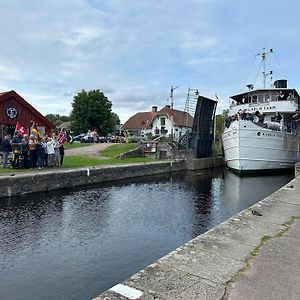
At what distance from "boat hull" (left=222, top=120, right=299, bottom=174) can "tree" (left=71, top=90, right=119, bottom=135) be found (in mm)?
31726

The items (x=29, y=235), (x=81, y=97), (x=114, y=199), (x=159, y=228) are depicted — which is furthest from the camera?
(x=81, y=97)

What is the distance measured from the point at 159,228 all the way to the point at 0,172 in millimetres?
7798

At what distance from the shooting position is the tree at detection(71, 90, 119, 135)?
5219 cm

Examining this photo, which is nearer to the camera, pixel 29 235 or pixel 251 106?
pixel 29 235

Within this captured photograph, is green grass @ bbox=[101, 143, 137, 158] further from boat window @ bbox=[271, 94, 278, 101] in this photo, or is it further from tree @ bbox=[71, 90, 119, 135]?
tree @ bbox=[71, 90, 119, 135]

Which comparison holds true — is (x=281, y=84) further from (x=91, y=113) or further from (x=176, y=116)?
(x=91, y=113)

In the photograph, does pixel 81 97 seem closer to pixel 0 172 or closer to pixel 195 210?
pixel 0 172

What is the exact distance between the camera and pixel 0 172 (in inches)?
Answer: 525

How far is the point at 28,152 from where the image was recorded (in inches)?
595

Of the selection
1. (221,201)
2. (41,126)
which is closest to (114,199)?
(221,201)

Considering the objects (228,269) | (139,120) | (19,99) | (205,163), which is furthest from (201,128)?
(139,120)

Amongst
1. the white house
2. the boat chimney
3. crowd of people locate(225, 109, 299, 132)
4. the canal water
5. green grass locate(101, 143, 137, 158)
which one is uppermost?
the boat chimney

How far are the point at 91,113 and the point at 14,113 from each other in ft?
98.2

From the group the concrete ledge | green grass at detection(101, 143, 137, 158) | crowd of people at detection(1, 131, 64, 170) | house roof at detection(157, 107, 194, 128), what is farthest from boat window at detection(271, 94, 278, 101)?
house roof at detection(157, 107, 194, 128)
